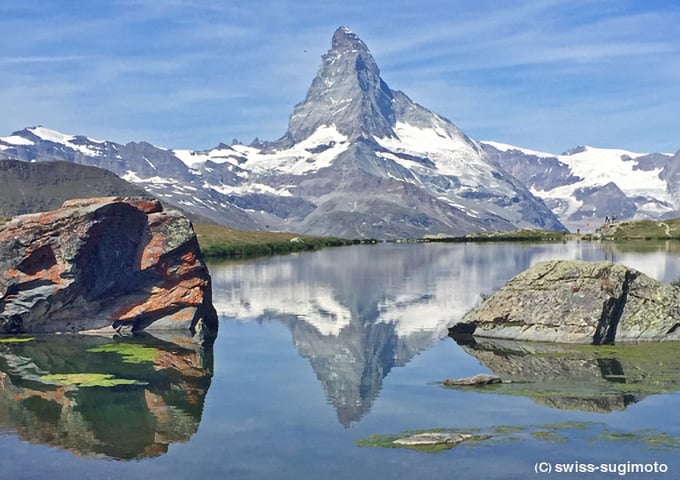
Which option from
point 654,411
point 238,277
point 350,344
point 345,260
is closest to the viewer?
point 654,411

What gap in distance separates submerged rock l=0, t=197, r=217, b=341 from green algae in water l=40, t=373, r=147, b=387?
1450cm

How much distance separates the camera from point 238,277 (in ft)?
454

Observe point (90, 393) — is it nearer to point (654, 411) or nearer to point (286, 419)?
point (286, 419)

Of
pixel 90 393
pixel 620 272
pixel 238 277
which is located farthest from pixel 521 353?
pixel 238 277

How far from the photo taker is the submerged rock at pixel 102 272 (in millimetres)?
69562

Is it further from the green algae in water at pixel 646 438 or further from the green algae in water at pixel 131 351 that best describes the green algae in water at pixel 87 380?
the green algae in water at pixel 646 438

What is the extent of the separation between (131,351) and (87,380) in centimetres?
952

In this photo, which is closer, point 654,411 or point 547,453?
point 547,453

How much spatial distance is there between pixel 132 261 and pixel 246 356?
13.9m

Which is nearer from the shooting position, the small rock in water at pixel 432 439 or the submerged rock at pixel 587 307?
the small rock in water at pixel 432 439

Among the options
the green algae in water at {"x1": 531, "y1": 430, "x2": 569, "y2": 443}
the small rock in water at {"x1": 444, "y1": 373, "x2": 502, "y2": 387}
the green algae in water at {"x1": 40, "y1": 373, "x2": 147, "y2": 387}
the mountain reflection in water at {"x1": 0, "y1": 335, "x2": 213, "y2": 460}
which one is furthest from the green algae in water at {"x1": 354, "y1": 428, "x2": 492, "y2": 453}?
the green algae in water at {"x1": 40, "y1": 373, "x2": 147, "y2": 387}

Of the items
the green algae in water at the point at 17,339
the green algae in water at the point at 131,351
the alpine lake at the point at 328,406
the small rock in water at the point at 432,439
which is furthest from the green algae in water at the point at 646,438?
the green algae in water at the point at 17,339

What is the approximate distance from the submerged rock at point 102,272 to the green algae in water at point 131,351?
5.45 m

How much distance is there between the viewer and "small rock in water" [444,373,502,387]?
168 ft
